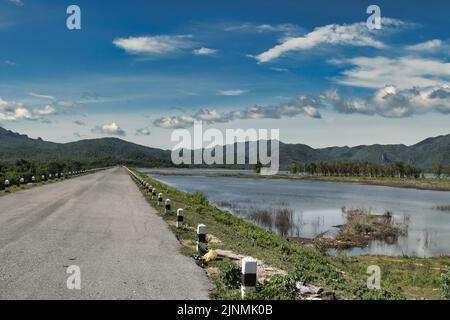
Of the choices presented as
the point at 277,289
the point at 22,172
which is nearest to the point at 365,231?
the point at 277,289

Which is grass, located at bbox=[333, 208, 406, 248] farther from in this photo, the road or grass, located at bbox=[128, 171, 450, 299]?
the road

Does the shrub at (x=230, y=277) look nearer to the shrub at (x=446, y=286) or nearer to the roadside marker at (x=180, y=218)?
the shrub at (x=446, y=286)

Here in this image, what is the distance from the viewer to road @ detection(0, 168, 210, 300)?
27.6 feet

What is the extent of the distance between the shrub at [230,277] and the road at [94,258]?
1.29 feet

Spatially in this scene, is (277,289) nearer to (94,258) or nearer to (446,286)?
(94,258)

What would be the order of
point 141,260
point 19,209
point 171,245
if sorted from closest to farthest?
1. point 141,260
2. point 171,245
3. point 19,209

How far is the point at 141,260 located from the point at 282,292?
4.21m

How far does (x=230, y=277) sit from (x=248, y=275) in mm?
1441

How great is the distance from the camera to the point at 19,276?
30.0 ft

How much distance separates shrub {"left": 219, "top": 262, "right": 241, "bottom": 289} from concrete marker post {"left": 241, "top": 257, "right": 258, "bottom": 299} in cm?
105

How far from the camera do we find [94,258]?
11414 millimetres

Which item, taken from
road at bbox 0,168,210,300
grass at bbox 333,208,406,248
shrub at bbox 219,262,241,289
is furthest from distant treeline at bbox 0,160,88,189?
shrub at bbox 219,262,241,289
